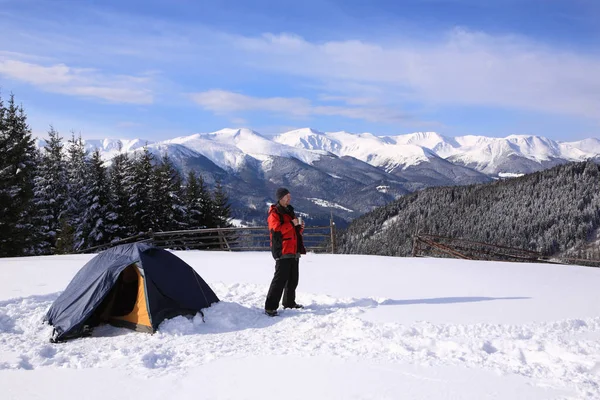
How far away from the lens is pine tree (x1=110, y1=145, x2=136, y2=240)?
1120 inches

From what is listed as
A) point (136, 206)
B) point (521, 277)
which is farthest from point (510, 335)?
point (136, 206)

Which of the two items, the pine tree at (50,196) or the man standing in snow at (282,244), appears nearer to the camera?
the man standing in snow at (282,244)

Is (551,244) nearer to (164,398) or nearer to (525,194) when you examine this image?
(525,194)

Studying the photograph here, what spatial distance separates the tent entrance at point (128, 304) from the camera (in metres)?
7.18

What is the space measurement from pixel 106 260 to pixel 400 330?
16.0 ft

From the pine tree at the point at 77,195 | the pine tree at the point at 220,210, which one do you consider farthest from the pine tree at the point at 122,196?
the pine tree at the point at 220,210

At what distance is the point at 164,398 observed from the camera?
183 inches

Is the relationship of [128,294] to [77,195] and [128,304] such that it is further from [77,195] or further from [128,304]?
[77,195]

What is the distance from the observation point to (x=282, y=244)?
8031mm

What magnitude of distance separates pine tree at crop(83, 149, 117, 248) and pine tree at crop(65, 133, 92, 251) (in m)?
0.26

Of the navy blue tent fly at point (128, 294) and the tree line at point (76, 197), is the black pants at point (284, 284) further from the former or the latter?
the tree line at point (76, 197)

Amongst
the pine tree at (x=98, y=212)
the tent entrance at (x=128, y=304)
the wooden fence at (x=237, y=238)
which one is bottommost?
the tent entrance at (x=128, y=304)

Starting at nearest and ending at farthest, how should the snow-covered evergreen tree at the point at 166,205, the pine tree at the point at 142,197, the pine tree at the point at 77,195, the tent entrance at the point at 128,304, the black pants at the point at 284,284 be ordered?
the tent entrance at the point at 128,304
the black pants at the point at 284,284
the pine tree at the point at 77,195
the pine tree at the point at 142,197
the snow-covered evergreen tree at the point at 166,205

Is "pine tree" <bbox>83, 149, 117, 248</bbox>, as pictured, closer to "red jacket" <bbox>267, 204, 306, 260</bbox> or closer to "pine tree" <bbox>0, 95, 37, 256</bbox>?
"pine tree" <bbox>0, 95, 37, 256</bbox>
